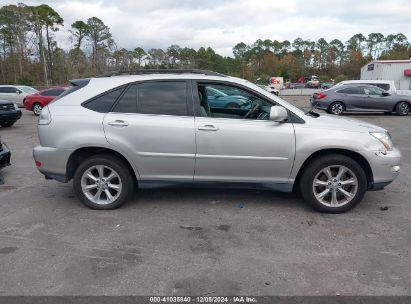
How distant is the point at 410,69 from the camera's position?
112 feet

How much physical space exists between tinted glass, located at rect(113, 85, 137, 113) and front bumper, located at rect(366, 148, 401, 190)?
2912mm

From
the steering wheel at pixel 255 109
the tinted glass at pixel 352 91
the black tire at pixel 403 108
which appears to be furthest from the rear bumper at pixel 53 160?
the black tire at pixel 403 108

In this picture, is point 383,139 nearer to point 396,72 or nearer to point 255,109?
point 255,109

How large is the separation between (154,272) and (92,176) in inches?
72.7

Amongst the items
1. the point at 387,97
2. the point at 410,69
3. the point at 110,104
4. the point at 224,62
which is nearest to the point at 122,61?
the point at 410,69

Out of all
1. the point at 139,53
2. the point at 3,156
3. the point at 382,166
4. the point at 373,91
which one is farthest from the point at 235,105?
the point at 139,53

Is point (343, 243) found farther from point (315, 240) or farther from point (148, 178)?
point (148, 178)

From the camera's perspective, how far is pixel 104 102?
4.49 m

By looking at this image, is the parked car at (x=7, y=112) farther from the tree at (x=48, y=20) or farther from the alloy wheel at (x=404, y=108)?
the tree at (x=48, y=20)

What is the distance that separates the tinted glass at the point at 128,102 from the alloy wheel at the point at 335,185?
7.94 feet

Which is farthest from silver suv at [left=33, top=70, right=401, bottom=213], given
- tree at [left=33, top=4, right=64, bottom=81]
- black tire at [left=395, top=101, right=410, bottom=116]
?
tree at [left=33, top=4, right=64, bottom=81]

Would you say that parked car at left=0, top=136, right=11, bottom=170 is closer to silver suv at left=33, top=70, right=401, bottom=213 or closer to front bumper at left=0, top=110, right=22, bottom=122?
silver suv at left=33, top=70, right=401, bottom=213

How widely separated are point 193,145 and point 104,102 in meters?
1.25

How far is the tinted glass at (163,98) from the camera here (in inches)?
174
